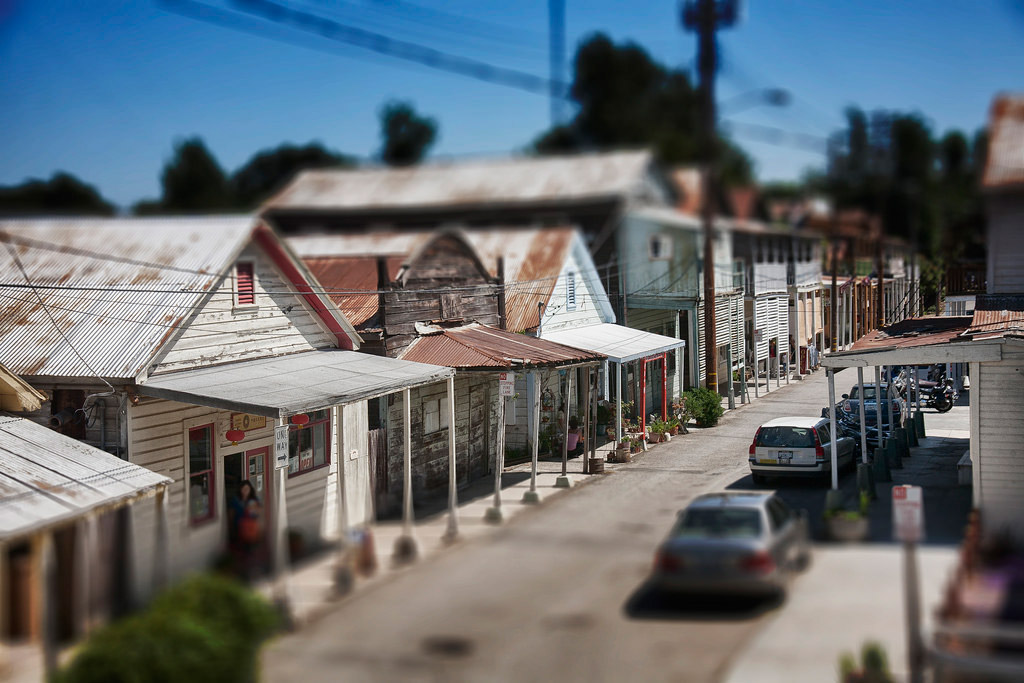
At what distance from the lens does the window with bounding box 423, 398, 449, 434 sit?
2256 centimetres

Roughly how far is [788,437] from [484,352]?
674cm

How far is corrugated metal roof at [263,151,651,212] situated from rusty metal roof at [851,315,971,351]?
5.97 meters

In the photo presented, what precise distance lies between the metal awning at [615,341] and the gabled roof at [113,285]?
10528mm

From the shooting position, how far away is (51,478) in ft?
44.0

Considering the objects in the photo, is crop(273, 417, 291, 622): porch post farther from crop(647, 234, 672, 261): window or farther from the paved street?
crop(647, 234, 672, 261): window

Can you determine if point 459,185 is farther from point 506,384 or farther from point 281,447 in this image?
point 281,447

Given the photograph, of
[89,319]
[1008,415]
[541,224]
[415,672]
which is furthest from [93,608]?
[541,224]

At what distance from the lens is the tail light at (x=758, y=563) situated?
449 inches

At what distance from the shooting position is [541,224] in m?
30.6

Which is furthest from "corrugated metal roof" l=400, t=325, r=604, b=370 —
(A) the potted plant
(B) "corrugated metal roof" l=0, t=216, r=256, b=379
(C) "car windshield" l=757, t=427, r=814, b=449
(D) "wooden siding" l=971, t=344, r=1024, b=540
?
(D) "wooden siding" l=971, t=344, r=1024, b=540

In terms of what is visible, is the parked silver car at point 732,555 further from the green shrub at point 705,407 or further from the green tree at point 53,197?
the green shrub at point 705,407

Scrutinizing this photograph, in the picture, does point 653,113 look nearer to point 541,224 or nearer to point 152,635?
point 152,635

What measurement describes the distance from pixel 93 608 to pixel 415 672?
3081 millimetres

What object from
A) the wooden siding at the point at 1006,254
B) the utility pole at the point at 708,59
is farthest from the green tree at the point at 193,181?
the wooden siding at the point at 1006,254
